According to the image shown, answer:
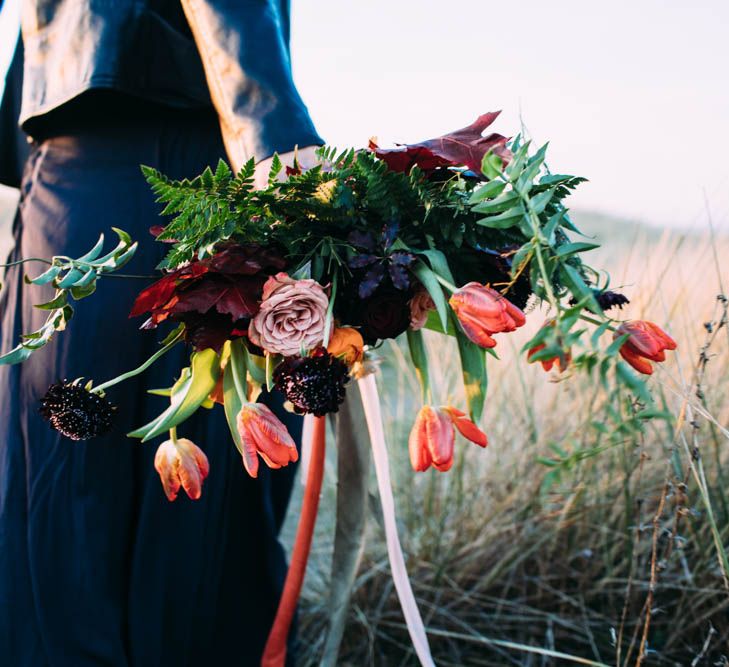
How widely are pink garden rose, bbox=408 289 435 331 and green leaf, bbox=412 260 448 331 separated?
0.05 m

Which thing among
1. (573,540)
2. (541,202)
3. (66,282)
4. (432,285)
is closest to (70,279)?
(66,282)

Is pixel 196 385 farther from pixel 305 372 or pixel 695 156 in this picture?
pixel 695 156

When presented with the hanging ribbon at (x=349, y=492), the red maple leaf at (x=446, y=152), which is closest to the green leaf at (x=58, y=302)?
the red maple leaf at (x=446, y=152)

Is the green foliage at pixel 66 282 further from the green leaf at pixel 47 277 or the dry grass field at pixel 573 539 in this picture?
the dry grass field at pixel 573 539

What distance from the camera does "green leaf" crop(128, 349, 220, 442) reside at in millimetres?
859

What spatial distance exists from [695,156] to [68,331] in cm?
173

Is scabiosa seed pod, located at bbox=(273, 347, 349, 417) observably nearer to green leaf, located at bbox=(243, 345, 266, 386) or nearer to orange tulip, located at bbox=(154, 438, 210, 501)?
green leaf, located at bbox=(243, 345, 266, 386)

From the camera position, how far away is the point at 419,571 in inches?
90.1

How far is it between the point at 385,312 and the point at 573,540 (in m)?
1.54

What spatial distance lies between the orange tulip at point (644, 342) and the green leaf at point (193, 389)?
1.45 feet

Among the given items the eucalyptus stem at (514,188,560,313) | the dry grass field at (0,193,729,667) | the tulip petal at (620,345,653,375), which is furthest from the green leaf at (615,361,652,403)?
the dry grass field at (0,193,729,667)

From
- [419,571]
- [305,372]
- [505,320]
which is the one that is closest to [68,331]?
[305,372]

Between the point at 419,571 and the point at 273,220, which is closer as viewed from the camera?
the point at 273,220

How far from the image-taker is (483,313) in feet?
2.46
